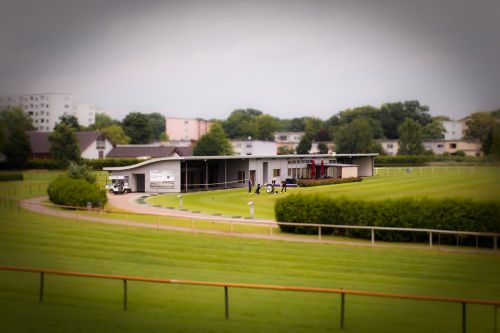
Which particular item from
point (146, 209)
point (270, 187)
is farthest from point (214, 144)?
point (146, 209)

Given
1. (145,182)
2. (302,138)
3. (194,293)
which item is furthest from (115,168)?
(302,138)

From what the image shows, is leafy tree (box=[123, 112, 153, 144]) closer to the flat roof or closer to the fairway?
the flat roof

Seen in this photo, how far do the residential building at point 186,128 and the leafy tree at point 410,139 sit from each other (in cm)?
250

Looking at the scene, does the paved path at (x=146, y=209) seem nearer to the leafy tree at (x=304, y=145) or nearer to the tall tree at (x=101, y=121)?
the tall tree at (x=101, y=121)

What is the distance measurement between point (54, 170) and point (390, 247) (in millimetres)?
4803

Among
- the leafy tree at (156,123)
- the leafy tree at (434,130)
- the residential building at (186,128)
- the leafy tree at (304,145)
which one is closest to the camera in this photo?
the leafy tree at (434,130)

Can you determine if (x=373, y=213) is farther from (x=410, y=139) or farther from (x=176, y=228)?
(x=176, y=228)

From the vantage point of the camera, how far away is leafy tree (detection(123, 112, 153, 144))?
6.48 m

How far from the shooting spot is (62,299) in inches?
250

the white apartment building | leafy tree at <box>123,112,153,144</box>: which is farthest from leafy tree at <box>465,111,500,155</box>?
the white apartment building

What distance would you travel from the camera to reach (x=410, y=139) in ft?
23.6

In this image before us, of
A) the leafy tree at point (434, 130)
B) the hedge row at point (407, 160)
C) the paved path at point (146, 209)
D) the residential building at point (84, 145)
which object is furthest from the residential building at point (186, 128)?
the leafy tree at point (434, 130)

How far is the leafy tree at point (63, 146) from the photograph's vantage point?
6340 mm

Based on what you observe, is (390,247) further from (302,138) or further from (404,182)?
(302,138)
